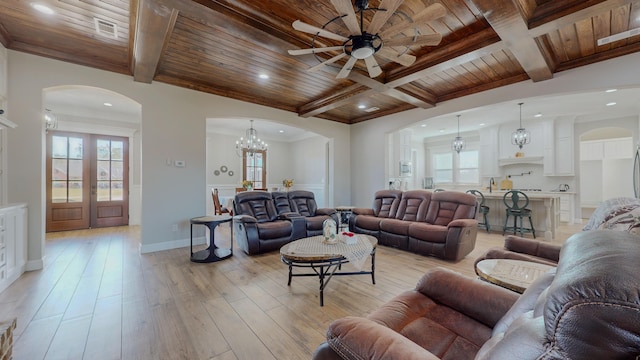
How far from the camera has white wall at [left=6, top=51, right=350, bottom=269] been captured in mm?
3225

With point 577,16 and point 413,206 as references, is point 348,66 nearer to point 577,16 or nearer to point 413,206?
point 577,16

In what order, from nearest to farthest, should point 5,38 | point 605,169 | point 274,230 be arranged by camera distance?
point 5,38, point 274,230, point 605,169

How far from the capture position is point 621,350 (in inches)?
17.6

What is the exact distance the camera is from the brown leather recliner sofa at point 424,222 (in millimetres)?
3637

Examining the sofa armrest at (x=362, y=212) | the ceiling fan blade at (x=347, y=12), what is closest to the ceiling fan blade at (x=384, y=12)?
the ceiling fan blade at (x=347, y=12)

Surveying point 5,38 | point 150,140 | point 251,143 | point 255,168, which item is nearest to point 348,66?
point 150,140

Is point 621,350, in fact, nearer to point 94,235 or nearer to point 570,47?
point 570,47

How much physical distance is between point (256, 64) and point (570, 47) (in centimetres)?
424

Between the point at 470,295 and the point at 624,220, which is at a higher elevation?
the point at 624,220

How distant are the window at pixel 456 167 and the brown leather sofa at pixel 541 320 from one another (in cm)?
851

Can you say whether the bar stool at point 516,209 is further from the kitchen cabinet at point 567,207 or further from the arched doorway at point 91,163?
the arched doorway at point 91,163

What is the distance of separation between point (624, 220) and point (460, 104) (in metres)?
4.03

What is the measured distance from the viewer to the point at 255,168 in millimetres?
9078

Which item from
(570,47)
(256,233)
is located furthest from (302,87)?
(570,47)
